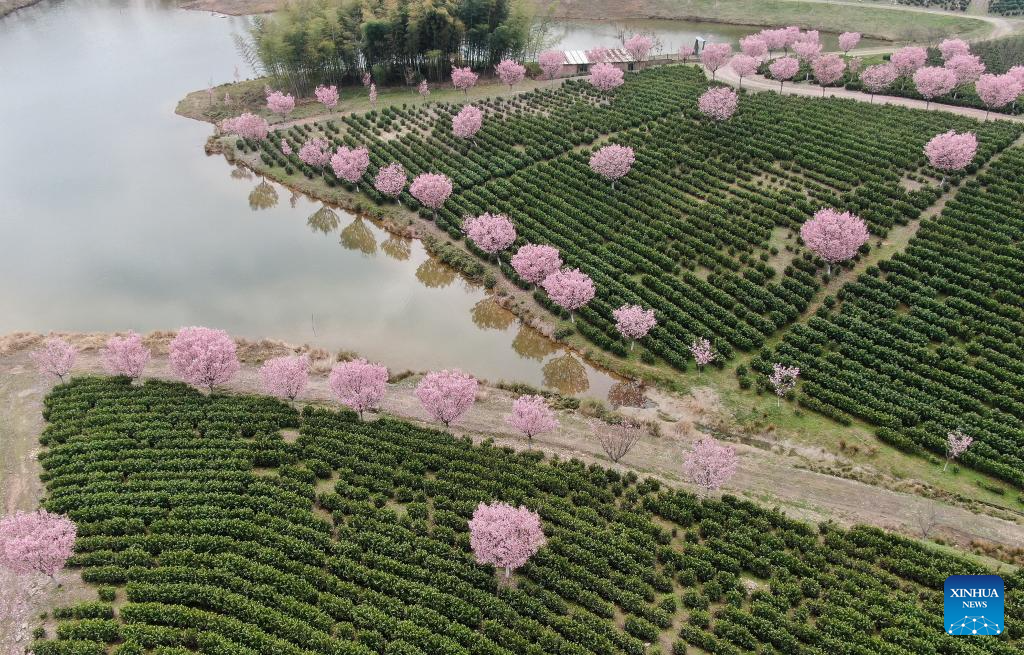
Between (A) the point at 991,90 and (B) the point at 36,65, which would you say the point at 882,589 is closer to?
(A) the point at 991,90

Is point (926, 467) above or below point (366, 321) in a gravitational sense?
below

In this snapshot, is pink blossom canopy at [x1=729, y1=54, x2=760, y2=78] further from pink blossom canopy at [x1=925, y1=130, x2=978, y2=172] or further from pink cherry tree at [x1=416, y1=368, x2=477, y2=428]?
pink cherry tree at [x1=416, y1=368, x2=477, y2=428]

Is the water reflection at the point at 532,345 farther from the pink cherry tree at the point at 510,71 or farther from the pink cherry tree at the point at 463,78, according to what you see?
the pink cherry tree at the point at 510,71

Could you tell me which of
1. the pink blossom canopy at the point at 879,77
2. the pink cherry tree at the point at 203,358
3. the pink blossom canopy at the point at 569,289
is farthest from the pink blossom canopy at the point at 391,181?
the pink blossom canopy at the point at 879,77

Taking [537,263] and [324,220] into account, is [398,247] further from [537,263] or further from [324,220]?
[537,263]

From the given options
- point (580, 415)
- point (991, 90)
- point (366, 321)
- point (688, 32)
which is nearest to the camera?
point (580, 415)

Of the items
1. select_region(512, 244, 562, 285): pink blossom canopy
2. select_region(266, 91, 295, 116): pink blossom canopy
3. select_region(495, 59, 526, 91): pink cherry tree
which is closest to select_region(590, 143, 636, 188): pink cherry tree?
select_region(512, 244, 562, 285): pink blossom canopy

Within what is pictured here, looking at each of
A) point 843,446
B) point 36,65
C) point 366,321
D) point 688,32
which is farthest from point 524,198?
point 36,65

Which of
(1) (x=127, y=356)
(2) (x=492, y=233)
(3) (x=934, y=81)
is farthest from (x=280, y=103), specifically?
(3) (x=934, y=81)
